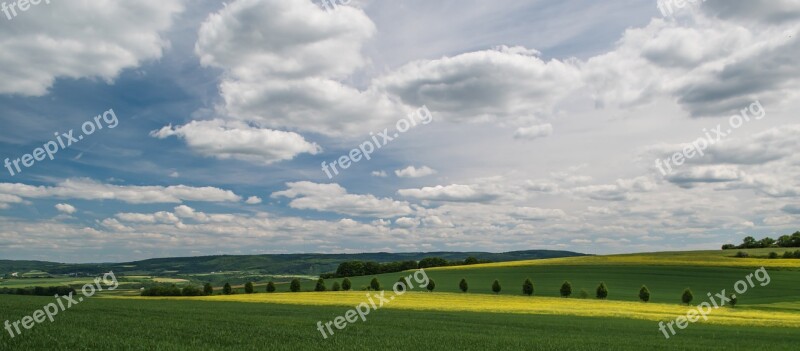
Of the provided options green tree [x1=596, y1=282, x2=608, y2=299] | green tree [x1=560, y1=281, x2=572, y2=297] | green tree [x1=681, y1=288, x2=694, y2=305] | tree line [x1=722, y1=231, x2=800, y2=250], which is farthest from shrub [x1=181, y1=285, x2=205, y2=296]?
tree line [x1=722, y1=231, x2=800, y2=250]

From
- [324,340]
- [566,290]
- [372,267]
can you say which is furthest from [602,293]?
[372,267]

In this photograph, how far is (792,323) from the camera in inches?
1703

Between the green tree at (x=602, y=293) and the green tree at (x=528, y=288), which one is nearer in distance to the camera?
the green tree at (x=602, y=293)

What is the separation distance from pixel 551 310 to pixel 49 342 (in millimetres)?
44192

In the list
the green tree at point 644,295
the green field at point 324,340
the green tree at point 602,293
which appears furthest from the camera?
the green tree at point 602,293

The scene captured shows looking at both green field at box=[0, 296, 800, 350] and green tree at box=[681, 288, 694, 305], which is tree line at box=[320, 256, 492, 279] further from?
green field at box=[0, 296, 800, 350]

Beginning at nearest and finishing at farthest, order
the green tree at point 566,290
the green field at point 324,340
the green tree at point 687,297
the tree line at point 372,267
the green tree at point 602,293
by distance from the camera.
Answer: the green field at point 324,340, the green tree at point 687,297, the green tree at point 602,293, the green tree at point 566,290, the tree line at point 372,267

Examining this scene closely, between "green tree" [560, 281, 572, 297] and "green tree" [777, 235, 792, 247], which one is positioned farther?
"green tree" [777, 235, 792, 247]

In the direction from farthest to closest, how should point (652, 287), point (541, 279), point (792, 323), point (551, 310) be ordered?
point (541, 279) < point (652, 287) < point (551, 310) < point (792, 323)

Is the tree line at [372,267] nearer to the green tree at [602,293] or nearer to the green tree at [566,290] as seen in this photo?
the green tree at [566,290]

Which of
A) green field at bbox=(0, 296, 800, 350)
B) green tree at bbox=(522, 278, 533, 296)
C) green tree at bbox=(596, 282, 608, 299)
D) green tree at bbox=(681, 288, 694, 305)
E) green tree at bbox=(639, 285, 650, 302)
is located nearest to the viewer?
green field at bbox=(0, 296, 800, 350)

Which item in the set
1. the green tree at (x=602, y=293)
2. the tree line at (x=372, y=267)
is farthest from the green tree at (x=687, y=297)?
the tree line at (x=372, y=267)

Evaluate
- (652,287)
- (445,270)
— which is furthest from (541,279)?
(445,270)

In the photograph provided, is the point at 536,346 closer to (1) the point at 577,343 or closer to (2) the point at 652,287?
(1) the point at 577,343
